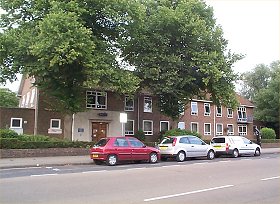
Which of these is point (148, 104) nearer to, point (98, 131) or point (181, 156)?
point (98, 131)

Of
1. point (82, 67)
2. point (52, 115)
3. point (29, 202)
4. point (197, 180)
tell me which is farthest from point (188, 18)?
point (29, 202)

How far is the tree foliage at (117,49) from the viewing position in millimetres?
22234

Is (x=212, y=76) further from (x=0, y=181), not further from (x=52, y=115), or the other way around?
(x=0, y=181)

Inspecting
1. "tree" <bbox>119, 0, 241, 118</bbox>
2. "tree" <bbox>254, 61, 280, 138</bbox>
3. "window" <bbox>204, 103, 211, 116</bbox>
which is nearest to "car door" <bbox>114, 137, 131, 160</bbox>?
"tree" <bbox>119, 0, 241, 118</bbox>

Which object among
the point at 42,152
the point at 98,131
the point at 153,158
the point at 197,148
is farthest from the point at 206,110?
the point at 42,152

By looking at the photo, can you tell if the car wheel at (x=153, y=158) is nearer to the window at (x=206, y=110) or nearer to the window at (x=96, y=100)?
the window at (x=96, y=100)

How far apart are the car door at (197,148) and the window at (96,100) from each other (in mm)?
15550

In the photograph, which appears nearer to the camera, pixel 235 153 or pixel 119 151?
pixel 119 151

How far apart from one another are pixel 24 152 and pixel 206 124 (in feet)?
103

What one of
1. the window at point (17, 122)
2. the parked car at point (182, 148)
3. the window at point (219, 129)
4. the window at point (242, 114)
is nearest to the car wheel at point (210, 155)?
the parked car at point (182, 148)

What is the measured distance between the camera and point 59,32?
21.5 m

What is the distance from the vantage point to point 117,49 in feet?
93.0

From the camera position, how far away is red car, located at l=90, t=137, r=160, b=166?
60.7 ft

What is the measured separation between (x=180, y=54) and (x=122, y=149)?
14803 millimetres
